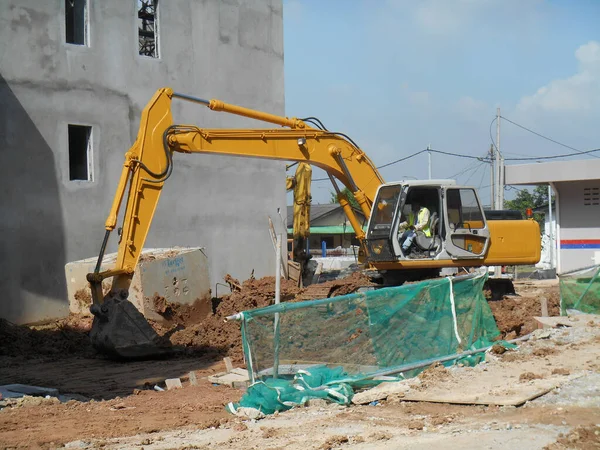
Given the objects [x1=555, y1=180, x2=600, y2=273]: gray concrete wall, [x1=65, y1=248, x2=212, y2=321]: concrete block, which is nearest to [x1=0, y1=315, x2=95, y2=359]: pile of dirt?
[x1=65, y1=248, x2=212, y2=321]: concrete block

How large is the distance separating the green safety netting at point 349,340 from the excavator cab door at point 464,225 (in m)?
4.98

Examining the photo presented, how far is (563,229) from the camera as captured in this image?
27.0 meters

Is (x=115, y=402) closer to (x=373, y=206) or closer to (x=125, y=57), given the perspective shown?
(x=373, y=206)

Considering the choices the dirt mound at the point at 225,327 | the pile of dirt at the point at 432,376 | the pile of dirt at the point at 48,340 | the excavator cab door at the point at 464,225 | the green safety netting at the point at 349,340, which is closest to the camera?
the green safety netting at the point at 349,340

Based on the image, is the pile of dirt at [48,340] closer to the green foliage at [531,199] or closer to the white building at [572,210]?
the white building at [572,210]

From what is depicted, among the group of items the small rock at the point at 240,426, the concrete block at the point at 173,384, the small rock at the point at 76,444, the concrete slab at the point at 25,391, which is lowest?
the concrete block at the point at 173,384

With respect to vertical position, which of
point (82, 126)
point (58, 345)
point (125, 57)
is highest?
point (125, 57)

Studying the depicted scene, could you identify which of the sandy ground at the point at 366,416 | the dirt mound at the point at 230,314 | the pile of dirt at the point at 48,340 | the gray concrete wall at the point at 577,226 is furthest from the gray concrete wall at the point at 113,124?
the gray concrete wall at the point at 577,226

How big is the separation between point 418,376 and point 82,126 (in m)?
13.5

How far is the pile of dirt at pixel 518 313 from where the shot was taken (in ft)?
45.3

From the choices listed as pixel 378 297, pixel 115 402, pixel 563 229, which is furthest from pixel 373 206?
pixel 563 229

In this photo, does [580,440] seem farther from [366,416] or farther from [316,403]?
[316,403]

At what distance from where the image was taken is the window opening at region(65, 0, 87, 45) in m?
21.0

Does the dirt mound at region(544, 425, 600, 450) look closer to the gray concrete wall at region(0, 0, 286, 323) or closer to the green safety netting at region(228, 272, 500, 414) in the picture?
the green safety netting at region(228, 272, 500, 414)
